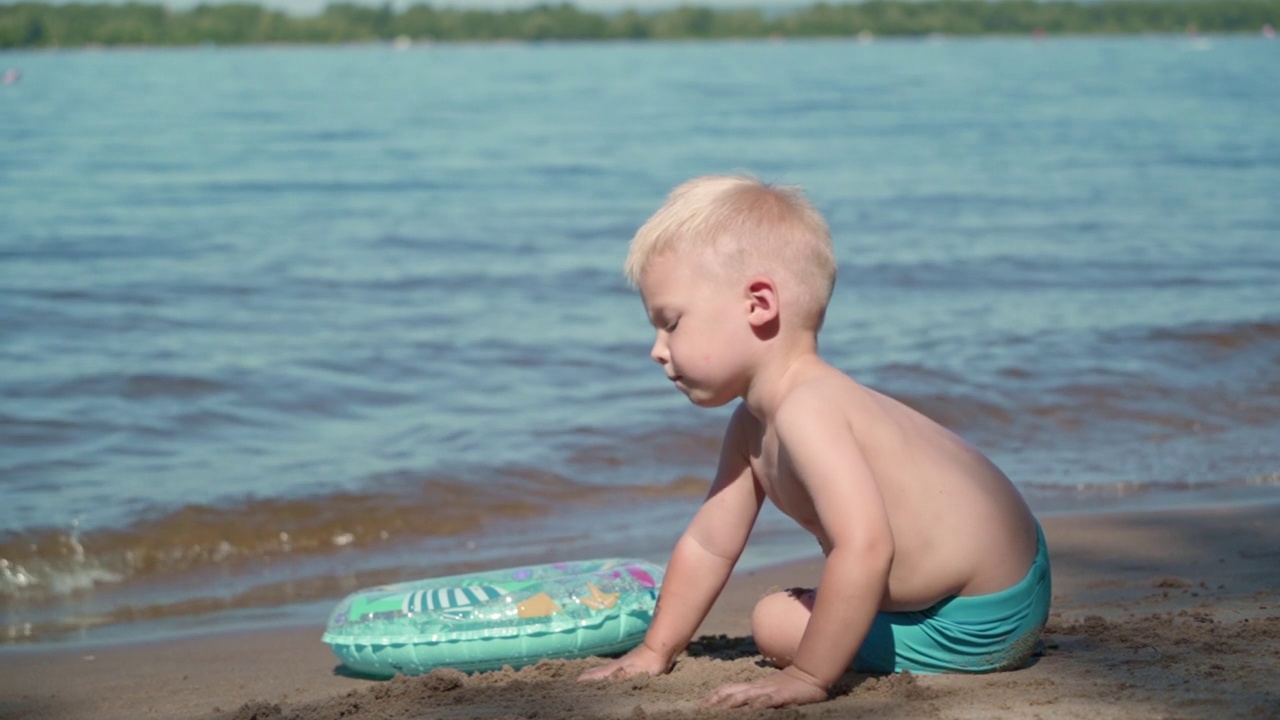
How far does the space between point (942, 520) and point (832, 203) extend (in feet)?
40.7

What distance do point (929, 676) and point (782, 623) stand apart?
1.05 feet

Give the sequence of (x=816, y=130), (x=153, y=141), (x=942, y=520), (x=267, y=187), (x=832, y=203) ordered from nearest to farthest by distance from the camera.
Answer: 1. (x=942, y=520)
2. (x=832, y=203)
3. (x=267, y=187)
4. (x=153, y=141)
5. (x=816, y=130)

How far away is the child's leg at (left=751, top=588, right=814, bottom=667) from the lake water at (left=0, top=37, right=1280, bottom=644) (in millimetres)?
1809

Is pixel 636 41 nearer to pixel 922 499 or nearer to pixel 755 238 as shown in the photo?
pixel 755 238

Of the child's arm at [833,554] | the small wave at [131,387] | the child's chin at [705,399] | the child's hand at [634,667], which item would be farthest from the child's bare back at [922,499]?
the small wave at [131,387]

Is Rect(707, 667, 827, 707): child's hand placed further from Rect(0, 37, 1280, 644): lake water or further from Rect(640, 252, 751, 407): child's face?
Rect(0, 37, 1280, 644): lake water

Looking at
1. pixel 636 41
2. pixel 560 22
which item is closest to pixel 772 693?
pixel 560 22

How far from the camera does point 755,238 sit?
2805mm

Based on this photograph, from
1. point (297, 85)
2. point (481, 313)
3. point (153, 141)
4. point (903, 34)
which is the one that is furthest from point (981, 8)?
point (481, 313)

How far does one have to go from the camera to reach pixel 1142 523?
4.94 metres

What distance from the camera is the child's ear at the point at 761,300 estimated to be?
281 centimetres

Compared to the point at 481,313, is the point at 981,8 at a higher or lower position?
higher

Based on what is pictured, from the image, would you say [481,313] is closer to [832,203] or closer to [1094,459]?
[1094,459]

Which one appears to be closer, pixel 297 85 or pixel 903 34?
pixel 297 85
